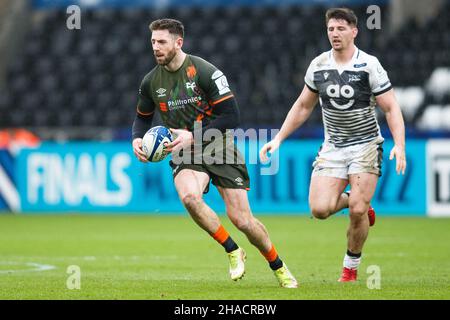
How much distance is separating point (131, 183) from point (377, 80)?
11.1 meters

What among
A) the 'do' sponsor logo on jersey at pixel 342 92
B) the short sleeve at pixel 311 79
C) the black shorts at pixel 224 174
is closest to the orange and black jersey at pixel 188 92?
the black shorts at pixel 224 174

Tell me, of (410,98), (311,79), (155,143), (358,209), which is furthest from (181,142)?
(410,98)

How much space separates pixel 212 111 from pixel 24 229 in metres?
8.51

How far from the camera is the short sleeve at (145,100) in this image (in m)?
9.88

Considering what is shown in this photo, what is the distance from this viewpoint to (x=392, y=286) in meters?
9.62

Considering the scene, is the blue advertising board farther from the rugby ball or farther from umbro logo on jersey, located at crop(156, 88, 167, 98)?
the rugby ball

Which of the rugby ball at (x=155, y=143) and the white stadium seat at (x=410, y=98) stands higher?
the white stadium seat at (x=410, y=98)

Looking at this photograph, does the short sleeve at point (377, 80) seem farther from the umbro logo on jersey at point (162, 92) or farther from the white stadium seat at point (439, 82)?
the white stadium seat at point (439, 82)

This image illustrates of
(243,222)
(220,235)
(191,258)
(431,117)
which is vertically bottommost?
(191,258)

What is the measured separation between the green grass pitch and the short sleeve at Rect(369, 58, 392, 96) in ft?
5.89

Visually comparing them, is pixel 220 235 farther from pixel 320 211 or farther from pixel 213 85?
pixel 213 85

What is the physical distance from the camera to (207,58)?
2592 cm

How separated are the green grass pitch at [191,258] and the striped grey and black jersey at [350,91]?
56.3 inches

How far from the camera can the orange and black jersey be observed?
31.8 ft
